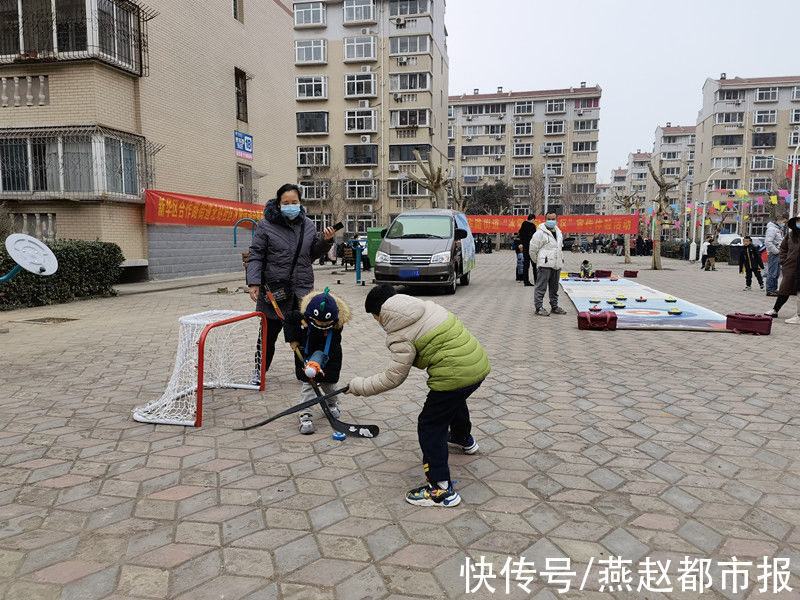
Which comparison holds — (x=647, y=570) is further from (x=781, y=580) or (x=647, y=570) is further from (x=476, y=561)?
(x=476, y=561)

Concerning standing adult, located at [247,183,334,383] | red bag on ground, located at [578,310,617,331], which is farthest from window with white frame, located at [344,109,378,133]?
standing adult, located at [247,183,334,383]

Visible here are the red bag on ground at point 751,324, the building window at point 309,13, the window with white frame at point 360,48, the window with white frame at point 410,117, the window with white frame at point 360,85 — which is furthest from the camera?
the building window at point 309,13

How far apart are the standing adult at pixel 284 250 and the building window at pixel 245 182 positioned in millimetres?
17775

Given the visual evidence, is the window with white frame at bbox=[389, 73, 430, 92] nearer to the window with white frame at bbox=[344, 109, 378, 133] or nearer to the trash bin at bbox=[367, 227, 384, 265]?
the window with white frame at bbox=[344, 109, 378, 133]

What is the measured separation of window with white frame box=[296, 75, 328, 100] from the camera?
46281 millimetres

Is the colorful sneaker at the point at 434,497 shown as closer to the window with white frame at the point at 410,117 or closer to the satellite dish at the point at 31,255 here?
the satellite dish at the point at 31,255

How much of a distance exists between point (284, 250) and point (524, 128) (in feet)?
218

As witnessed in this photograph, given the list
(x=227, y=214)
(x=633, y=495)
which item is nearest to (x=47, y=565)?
(x=633, y=495)

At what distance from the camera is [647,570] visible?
2.43 m

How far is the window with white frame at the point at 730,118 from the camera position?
61.1 meters

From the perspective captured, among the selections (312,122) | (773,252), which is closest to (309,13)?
(312,122)

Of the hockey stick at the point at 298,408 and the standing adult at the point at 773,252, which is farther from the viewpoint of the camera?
the standing adult at the point at 773,252

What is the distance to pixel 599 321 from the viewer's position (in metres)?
8.41

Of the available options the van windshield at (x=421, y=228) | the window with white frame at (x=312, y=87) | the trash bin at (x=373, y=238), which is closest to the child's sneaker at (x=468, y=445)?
the van windshield at (x=421, y=228)
